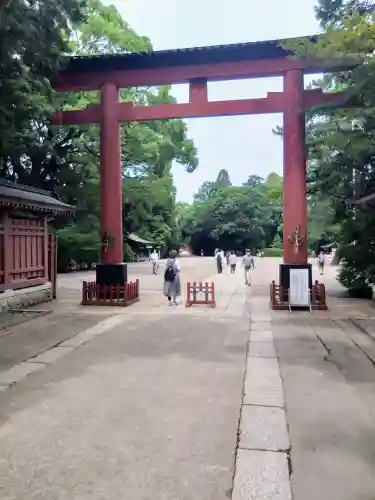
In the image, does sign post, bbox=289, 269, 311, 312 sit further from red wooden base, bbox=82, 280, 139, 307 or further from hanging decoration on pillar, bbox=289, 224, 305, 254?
red wooden base, bbox=82, 280, 139, 307

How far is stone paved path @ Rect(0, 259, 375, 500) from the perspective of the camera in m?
3.68

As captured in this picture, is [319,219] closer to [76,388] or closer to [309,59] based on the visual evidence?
[309,59]

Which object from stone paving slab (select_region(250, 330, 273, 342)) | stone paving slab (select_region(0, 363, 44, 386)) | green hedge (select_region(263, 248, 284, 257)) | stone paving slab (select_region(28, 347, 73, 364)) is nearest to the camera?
stone paving slab (select_region(0, 363, 44, 386))

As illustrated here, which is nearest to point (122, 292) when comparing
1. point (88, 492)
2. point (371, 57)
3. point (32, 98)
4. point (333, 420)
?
point (32, 98)

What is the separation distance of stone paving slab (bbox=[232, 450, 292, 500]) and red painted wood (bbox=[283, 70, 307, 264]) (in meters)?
10.5

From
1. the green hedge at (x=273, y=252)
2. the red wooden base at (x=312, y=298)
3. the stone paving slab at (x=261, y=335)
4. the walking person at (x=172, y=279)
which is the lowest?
the stone paving slab at (x=261, y=335)

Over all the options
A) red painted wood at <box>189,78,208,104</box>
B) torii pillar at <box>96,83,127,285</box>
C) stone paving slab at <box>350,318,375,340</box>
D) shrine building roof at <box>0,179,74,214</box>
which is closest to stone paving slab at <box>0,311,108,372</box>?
torii pillar at <box>96,83,127,285</box>

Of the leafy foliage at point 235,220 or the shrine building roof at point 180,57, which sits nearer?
the shrine building roof at point 180,57

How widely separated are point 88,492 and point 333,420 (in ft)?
9.12

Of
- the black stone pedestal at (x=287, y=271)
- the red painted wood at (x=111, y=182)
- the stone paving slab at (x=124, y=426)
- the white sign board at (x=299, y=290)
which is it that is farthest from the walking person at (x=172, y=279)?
the stone paving slab at (x=124, y=426)

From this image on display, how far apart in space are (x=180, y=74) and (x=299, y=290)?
791cm

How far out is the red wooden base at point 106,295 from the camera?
14773mm

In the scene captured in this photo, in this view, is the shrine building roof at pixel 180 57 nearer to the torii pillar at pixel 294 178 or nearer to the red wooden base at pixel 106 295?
the torii pillar at pixel 294 178

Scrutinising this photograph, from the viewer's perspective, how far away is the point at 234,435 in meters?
4.62
